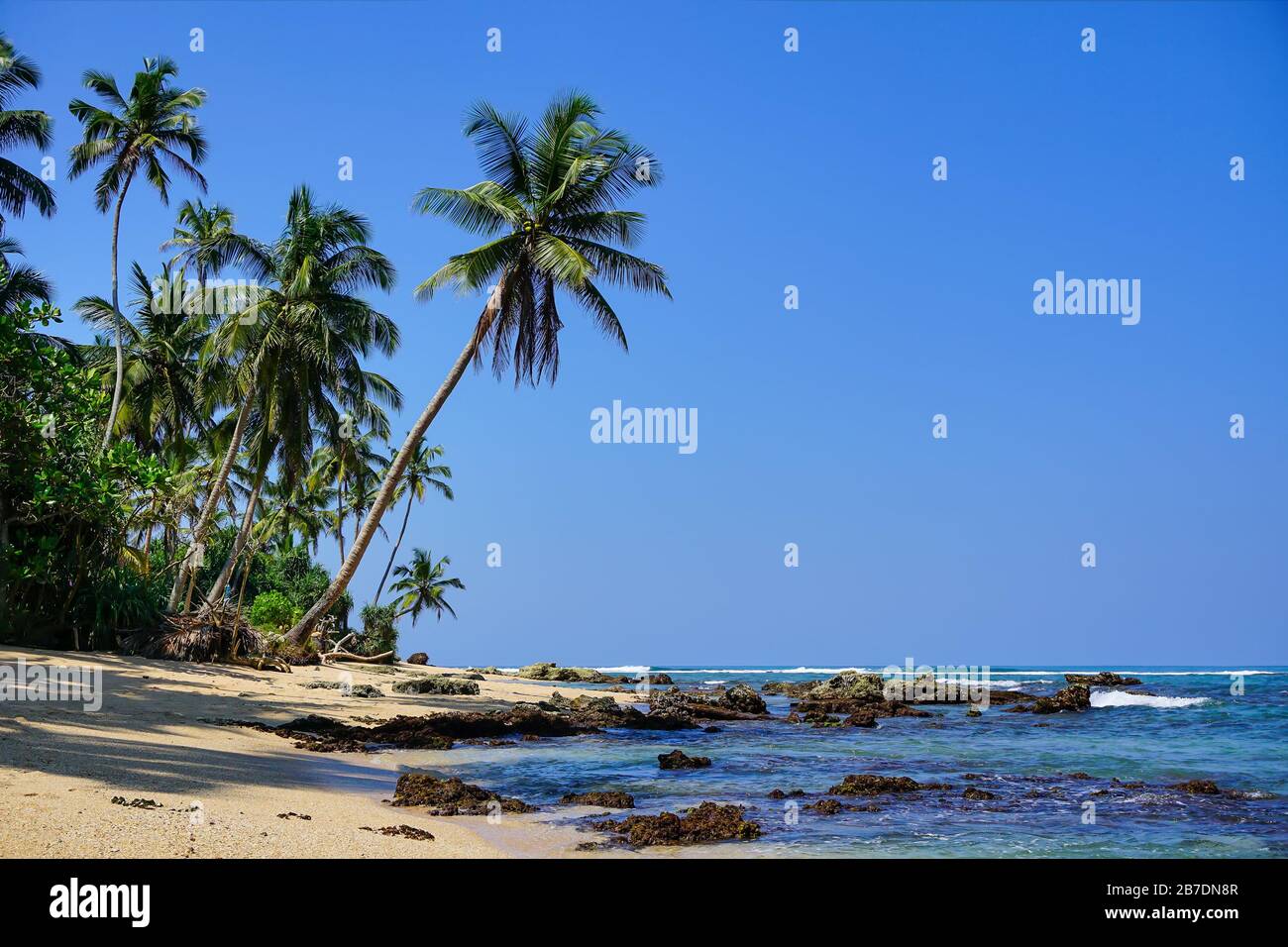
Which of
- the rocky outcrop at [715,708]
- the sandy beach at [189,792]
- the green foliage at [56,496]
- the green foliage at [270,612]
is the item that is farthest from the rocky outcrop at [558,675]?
the sandy beach at [189,792]

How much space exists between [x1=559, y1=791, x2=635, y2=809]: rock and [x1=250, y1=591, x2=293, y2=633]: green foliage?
2208 cm

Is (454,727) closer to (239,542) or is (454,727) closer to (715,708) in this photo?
(715,708)

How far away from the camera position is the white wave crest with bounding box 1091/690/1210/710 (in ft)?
98.9

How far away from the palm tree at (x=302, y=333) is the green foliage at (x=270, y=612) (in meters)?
5.87

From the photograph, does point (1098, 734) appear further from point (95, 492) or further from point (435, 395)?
point (95, 492)

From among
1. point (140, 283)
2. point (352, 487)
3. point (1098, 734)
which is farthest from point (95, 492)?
point (352, 487)

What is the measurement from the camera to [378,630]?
3975cm

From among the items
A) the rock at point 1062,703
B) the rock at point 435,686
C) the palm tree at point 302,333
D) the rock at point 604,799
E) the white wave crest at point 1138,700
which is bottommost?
the white wave crest at point 1138,700

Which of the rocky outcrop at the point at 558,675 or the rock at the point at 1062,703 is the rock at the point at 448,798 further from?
the rocky outcrop at the point at 558,675

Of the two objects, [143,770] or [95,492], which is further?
[95,492]

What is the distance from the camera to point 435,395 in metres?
23.4

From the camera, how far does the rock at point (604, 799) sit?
10.5 metres

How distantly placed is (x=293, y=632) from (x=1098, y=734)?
21289 millimetres
